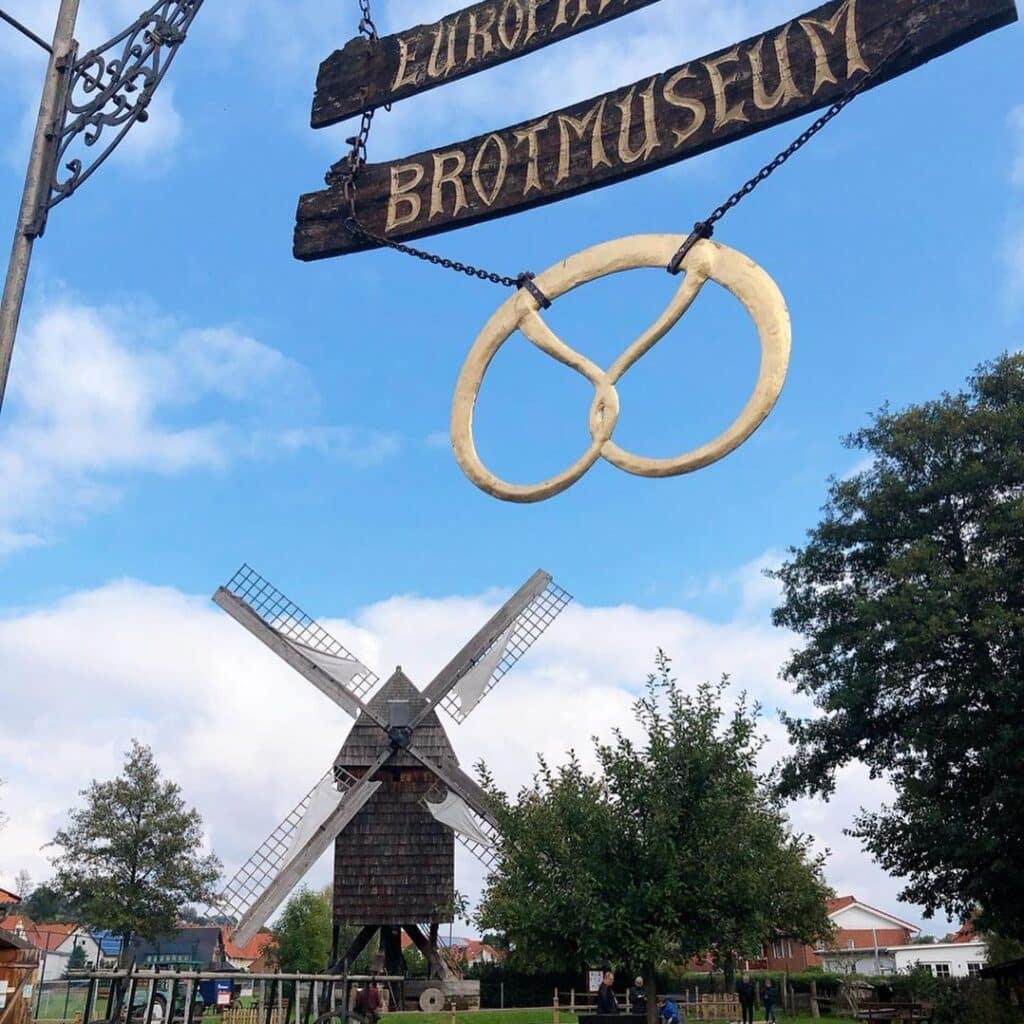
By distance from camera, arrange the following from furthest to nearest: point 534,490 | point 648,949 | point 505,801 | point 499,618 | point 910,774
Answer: point 499,618 → point 910,774 → point 505,801 → point 648,949 → point 534,490

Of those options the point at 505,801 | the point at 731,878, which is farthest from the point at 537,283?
the point at 505,801

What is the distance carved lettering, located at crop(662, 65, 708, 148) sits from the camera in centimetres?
430

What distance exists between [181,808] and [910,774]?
87.0 feet

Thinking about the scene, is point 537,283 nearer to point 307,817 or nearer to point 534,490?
point 534,490

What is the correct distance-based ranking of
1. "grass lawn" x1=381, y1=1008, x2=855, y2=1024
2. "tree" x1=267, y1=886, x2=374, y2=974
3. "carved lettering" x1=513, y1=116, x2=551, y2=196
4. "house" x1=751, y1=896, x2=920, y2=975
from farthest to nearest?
"house" x1=751, y1=896, x2=920, y2=975
"tree" x1=267, y1=886, x2=374, y2=974
"grass lawn" x1=381, y1=1008, x2=855, y2=1024
"carved lettering" x1=513, y1=116, x2=551, y2=196

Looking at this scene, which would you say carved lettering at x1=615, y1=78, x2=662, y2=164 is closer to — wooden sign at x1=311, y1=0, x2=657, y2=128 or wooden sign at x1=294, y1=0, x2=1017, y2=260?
wooden sign at x1=294, y1=0, x2=1017, y2=260

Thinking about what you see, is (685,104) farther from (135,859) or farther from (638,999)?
(135,859)

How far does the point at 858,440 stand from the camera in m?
23.5

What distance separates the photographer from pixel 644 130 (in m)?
4.40

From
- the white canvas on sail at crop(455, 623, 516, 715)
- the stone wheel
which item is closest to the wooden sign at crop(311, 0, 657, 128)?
the white canvas on sail at crop(455, 623, 516, 715)

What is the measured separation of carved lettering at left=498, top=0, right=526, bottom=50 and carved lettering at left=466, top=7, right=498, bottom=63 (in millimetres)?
42

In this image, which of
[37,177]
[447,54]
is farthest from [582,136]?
[37,177]

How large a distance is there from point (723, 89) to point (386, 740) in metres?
23.4

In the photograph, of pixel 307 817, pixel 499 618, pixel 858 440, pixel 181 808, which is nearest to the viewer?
pixel 858 440
